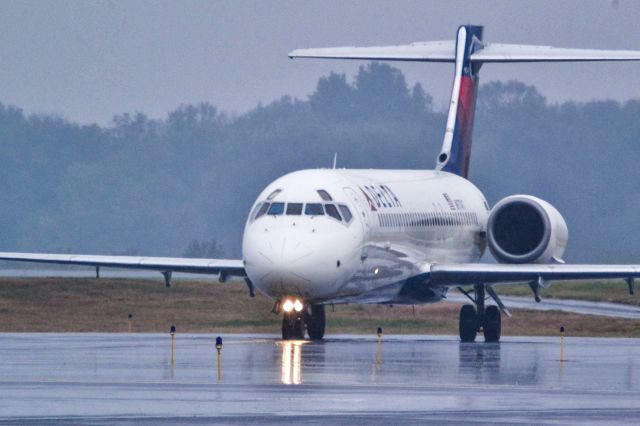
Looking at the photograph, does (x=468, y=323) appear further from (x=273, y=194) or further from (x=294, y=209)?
(x=294, y=209)

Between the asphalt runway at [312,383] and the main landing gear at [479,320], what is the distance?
3.49m

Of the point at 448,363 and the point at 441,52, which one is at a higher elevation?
the point at 441,52

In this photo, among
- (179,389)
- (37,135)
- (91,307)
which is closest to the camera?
(179,389)

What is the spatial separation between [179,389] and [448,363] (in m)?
6.46

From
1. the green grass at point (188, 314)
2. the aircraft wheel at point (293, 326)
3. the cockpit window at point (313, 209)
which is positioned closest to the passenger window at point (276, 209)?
the cockpit window at point (313, 209)

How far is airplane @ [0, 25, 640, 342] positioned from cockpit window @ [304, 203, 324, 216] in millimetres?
17

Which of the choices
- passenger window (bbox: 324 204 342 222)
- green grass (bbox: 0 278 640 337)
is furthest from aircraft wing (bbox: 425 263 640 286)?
green grass (bbox: 0 278 640 337)

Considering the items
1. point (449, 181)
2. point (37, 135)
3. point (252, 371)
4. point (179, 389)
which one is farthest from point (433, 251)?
point (37, 135)

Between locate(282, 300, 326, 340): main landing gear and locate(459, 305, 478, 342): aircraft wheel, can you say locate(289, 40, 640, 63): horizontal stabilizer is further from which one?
locate(282, 300, 326, 340): main landing gear

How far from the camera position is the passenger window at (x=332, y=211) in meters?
29.3

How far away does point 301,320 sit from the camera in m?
30.7

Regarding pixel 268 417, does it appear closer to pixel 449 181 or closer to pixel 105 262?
pixel 105 262

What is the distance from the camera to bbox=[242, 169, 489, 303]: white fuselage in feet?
91.6

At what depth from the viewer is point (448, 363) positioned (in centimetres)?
2462
